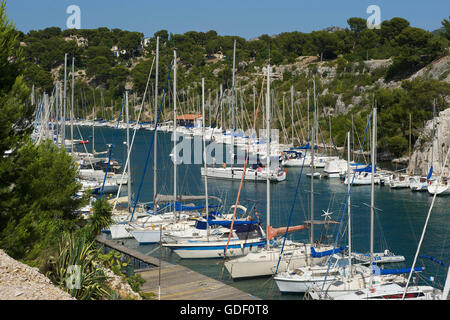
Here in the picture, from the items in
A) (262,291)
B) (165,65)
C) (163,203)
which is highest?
(165,65)

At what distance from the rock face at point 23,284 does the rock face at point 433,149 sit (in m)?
36.3

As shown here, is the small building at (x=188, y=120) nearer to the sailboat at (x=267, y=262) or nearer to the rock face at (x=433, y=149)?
the rock face at (x=433, y=149)

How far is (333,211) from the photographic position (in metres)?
31.8

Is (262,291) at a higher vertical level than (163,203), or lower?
lower

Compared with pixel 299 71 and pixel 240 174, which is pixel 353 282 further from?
pixel 299 71

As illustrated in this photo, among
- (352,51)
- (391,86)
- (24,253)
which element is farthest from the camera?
(352,51)

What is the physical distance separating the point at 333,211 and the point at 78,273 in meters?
22.7

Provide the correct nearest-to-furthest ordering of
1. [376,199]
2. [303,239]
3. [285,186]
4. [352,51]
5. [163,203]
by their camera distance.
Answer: [303,239], [163,203], [376,199], [285,186], [352,51]

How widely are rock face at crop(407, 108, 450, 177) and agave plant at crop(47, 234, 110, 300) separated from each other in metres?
34.0

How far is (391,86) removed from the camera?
229 feet

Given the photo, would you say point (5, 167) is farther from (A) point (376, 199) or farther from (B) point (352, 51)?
(B) point (352, 51)

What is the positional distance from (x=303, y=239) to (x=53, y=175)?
43.8 feet

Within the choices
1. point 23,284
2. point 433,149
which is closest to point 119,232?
point 23,284

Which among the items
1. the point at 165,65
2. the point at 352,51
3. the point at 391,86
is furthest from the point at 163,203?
the point at 165,65
